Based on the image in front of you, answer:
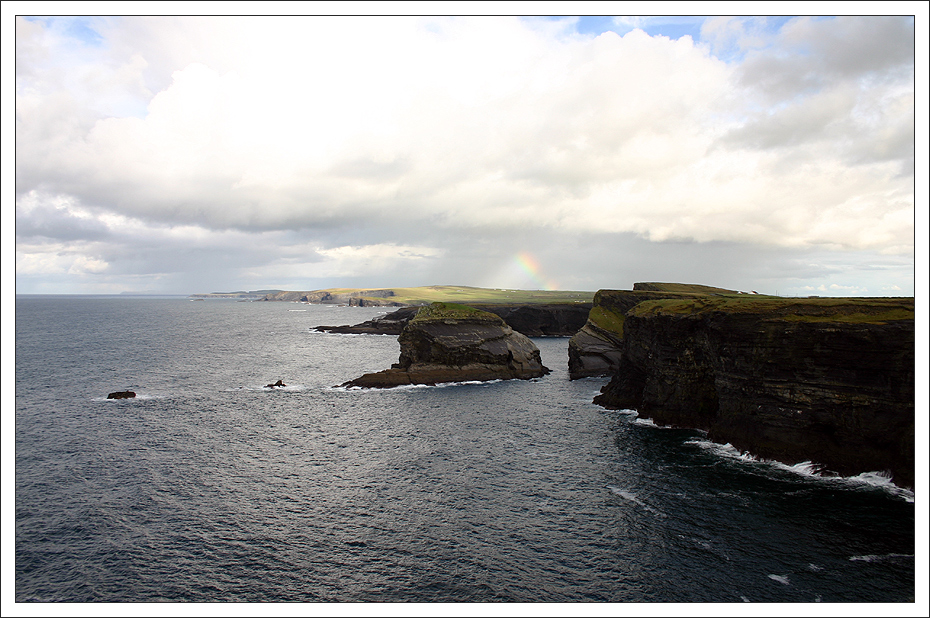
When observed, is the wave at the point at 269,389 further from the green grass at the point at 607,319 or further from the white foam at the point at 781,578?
the white foam at the point at 781,578

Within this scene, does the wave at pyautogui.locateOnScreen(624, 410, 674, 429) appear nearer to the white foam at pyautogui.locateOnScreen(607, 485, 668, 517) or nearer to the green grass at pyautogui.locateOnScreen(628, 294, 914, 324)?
the green grass at pyautogui.locateOnScreen(628, 294, 914, 324)

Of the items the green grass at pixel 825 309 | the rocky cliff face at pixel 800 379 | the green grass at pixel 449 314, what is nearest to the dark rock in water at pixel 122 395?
the green grass at pixel 449 314

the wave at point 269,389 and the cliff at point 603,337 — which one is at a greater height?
the cliff at point 603,337

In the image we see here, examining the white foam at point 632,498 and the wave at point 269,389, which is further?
the wave at point 269,389

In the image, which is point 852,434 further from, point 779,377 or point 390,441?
point 390,441

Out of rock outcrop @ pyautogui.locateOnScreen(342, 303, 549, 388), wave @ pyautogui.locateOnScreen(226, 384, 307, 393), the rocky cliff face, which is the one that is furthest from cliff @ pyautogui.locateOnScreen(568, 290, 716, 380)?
wave @ pyautogui.locateOnScreen(226, 384, 307, 393)

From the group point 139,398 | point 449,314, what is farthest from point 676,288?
point 139,398
